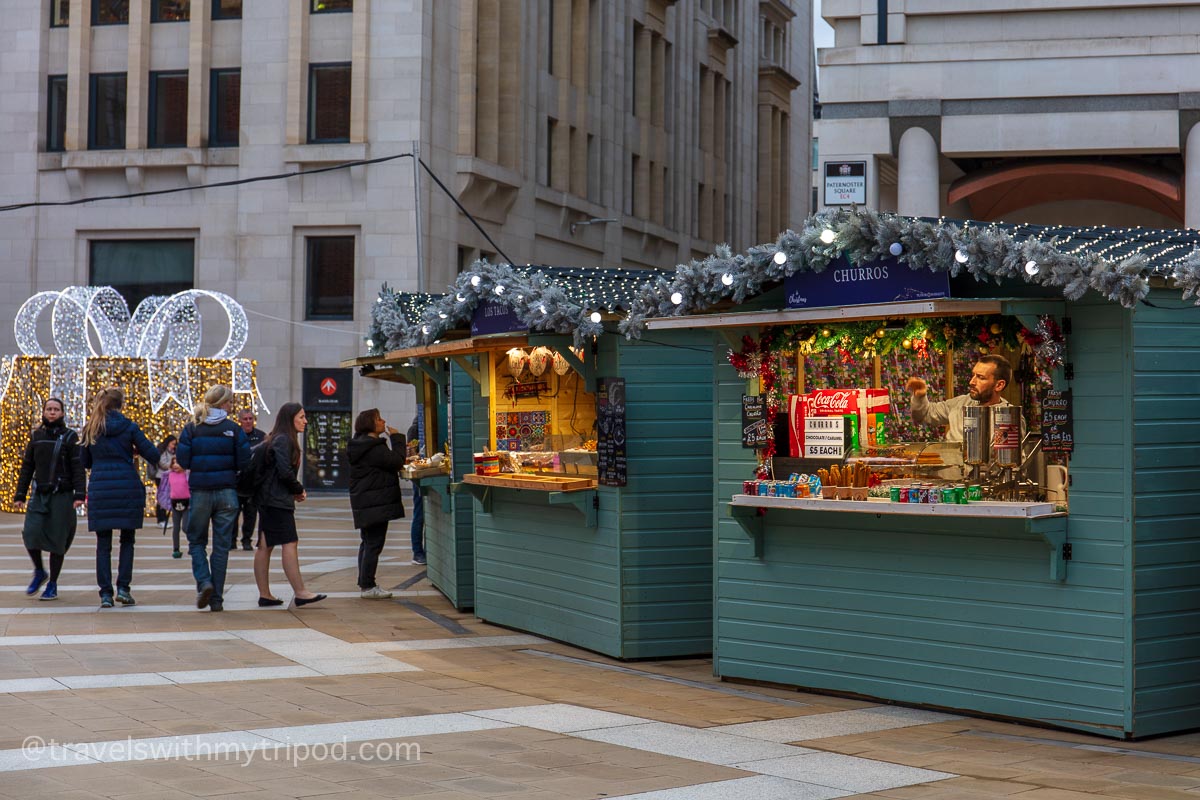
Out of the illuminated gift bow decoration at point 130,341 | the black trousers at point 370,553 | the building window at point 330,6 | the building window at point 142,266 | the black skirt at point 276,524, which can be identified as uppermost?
the building window at point 330,6

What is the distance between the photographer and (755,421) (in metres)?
10.3

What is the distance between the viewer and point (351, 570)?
18531mm

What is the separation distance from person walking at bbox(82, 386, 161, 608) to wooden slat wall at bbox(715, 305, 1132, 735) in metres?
5.95

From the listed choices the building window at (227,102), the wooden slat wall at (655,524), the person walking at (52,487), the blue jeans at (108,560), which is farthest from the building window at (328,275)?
the wooden slat wall at (655,524)

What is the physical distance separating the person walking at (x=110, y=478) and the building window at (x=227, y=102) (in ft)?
86.0

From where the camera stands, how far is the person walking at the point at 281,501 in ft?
46.2

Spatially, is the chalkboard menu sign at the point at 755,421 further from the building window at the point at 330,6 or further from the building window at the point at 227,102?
the building window at the point at 227,102

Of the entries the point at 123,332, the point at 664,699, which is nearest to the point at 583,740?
the point at 664,699

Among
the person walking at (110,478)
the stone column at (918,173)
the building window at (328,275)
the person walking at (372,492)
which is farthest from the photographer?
the building window at (328,275)

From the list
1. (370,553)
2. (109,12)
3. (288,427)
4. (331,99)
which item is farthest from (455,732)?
(109,12)

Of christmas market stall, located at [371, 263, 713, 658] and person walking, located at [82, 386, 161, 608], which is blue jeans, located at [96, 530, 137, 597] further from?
christmas market stall, located at [371, 263, 713, 658]

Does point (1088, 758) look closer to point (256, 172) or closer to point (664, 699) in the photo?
point (664, 699)

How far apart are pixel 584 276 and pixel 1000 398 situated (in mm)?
4715

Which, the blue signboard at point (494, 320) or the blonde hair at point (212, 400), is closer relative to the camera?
the blue signboard at point (494, 320)
